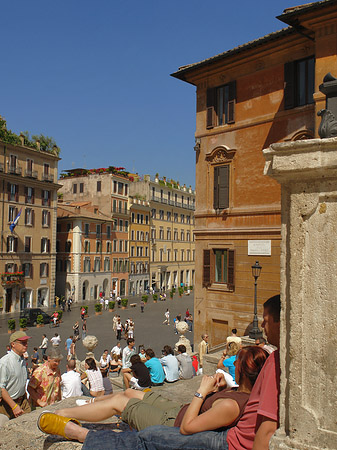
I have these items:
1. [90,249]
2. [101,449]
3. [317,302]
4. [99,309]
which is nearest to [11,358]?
[101,449]

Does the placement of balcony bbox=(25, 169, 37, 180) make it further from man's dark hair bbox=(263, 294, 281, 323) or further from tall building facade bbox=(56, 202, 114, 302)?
man's dark hair bbox=(263, 294, 281, 323)

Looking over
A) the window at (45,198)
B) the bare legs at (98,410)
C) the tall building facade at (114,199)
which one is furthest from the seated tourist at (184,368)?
the tall building facade at (114,199)

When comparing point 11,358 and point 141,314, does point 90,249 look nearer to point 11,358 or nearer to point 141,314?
point 141,314

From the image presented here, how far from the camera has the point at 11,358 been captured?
19.1 ft

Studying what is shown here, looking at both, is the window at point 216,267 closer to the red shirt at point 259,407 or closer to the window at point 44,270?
the red shirt at point 259,407

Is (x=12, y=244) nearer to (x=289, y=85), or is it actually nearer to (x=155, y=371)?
(x=289, y=85)

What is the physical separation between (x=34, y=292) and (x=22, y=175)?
1149 centimetres

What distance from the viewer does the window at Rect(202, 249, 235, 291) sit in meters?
18.1

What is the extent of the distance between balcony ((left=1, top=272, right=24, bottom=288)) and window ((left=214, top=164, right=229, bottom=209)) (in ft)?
89.2

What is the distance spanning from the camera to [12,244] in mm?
40438

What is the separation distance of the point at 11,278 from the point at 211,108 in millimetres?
28290

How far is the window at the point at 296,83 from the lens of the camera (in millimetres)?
15750

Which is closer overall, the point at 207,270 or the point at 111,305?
the point at 207,270

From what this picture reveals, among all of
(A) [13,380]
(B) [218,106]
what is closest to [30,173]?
(B) [218,106]
